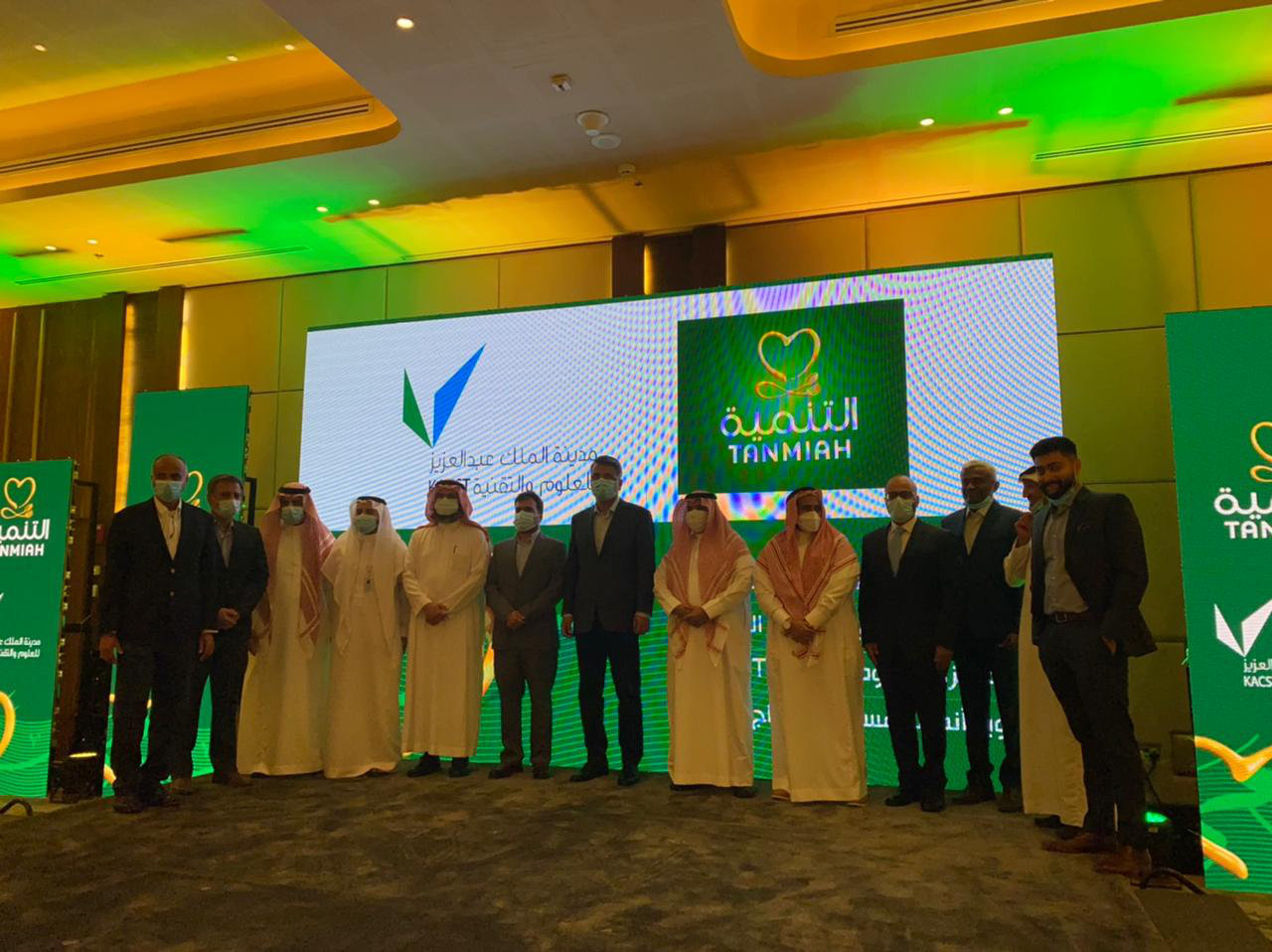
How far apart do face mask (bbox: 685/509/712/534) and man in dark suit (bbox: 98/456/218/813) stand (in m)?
2.29

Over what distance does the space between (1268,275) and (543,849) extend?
519 cm

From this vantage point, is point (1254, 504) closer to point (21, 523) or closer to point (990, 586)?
point (990, 586)

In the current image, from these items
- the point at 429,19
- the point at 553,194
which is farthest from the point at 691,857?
the point at 553,194

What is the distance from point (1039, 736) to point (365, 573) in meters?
3.38

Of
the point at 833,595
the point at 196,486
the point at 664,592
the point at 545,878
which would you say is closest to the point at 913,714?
the point at 833,595

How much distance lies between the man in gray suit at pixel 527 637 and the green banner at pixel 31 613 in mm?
2342

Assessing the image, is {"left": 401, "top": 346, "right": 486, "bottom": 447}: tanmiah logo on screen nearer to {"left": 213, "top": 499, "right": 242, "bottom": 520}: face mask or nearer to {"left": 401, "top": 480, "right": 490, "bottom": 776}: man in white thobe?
{"left": 401, "top": 480, "right": 490, "bottom": 776}: man in white thobe

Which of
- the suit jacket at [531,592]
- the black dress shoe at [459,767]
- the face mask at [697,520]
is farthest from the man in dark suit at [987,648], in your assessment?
the black dress shoe at [459,767]

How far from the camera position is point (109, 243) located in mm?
6930

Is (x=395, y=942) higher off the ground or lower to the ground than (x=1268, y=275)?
lower

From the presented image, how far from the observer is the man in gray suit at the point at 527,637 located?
15.9ft

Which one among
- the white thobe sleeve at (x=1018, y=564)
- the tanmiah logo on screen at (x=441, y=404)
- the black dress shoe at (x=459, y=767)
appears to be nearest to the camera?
the white thobe sleeve at (x=1018, y=564)

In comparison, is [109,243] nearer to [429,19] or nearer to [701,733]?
[429,19]

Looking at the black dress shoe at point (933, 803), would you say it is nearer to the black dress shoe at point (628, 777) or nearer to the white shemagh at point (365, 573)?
the black dress shoe at point (628, 777)
